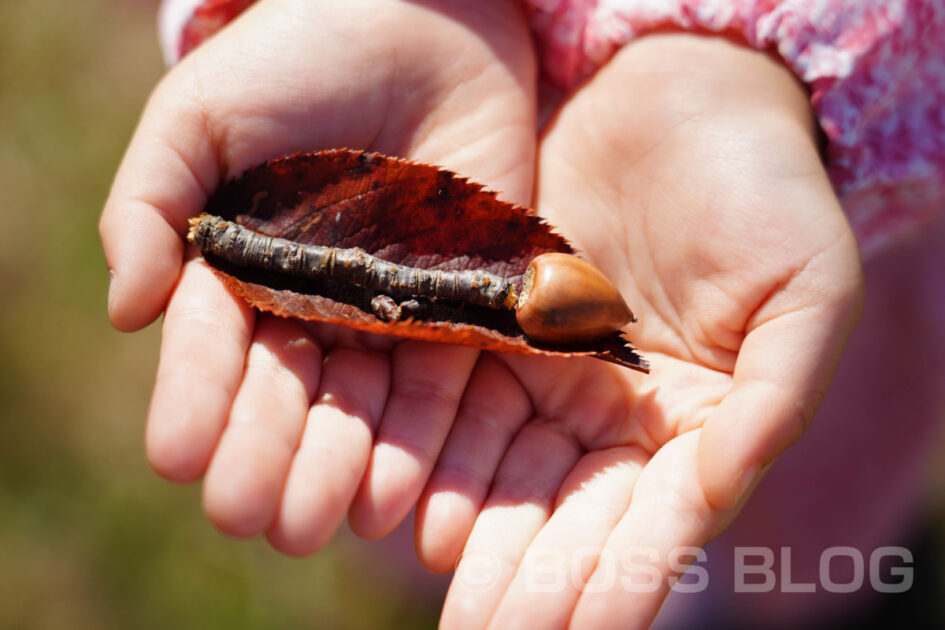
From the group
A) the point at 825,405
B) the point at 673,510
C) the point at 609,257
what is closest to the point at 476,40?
the point at 609,257

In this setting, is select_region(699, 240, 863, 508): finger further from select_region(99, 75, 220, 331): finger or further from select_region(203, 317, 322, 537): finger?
select_region(99, 75, 220, 331): finger

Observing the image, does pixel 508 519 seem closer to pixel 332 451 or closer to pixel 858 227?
pixel 332 451

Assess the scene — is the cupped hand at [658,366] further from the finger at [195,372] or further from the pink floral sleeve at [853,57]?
the finger at [195,372]

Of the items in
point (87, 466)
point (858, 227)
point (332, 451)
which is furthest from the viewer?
point (87, 466)

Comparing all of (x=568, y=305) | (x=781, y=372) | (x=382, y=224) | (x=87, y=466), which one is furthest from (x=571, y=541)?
(x=87, y=466)

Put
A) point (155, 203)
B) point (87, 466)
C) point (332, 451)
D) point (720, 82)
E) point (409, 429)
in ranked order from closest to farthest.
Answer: point (332, 451), point (409, 429), point (155, 203), point (720, 82), point (87, 466)

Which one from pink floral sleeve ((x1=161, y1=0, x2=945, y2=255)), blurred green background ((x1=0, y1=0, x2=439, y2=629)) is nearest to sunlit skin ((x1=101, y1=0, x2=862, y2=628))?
pink floral sleeve ((x1=161, y1=0, x2=945, y2=255))

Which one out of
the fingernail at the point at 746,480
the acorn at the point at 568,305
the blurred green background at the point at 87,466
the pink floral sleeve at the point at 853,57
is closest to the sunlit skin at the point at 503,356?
the fingernail at the point at 746,480
